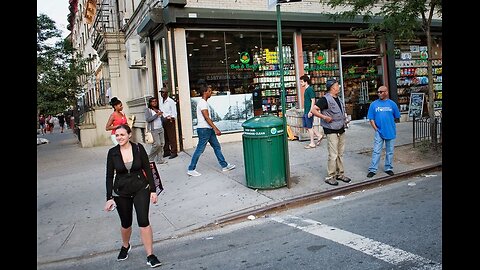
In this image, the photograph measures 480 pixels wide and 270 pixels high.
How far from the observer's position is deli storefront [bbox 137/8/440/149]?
12.1 metres

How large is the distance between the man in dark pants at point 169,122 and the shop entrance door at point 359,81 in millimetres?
6861

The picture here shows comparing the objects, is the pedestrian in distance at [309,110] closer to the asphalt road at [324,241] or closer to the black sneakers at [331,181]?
the black sneakers at [331,181]

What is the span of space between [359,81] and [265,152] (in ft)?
30.4

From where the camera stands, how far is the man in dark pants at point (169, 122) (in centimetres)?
1097

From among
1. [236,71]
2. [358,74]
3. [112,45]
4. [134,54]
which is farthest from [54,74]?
[358,74]

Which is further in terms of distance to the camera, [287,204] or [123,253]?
[287,204]

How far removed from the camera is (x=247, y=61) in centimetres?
1331

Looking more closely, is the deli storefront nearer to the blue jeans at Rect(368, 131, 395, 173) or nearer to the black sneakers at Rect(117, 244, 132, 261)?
the blue jeans at Rect(368, 131, 395, 173)

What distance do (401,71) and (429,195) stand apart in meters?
10.3

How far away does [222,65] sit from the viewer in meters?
12.9

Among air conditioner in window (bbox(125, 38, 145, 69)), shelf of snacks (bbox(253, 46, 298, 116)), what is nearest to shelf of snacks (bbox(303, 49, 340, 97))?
shelf of snacks (bbox(253, 46, 298, 116))

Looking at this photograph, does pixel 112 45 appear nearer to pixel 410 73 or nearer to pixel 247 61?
pixel 247 61

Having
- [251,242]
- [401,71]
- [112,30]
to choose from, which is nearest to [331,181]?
[251,242]
